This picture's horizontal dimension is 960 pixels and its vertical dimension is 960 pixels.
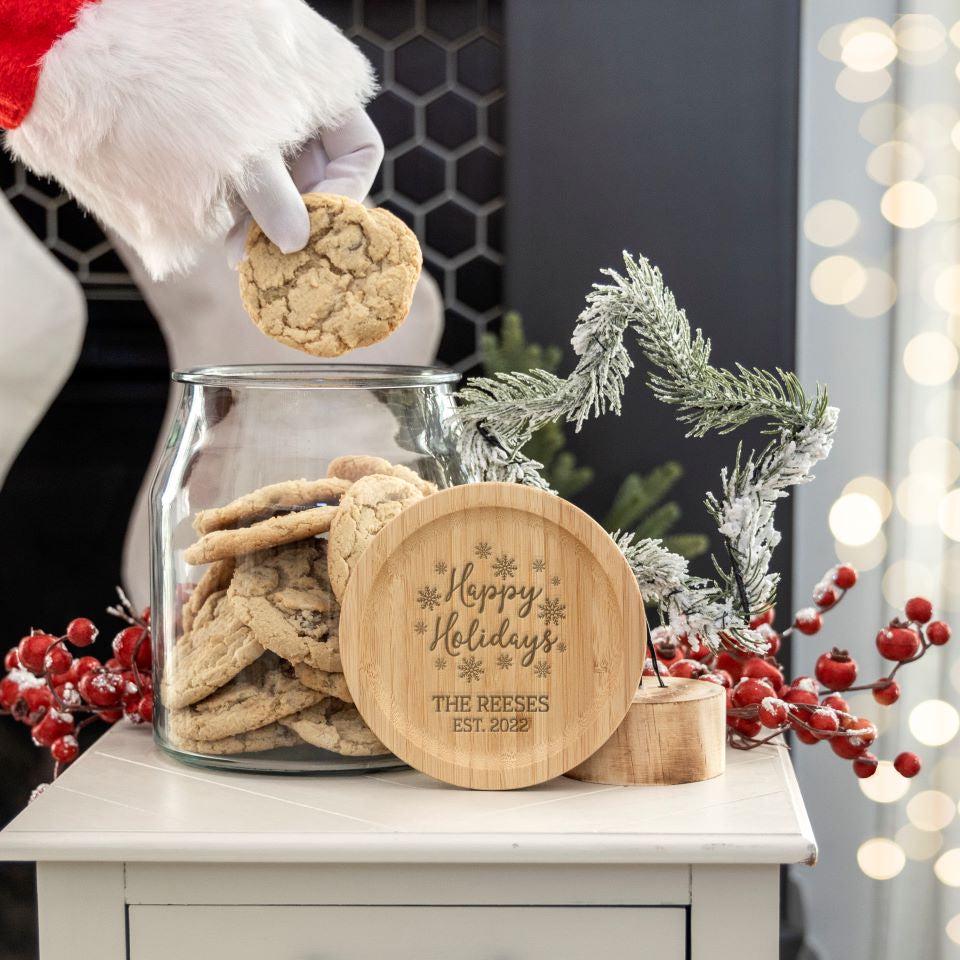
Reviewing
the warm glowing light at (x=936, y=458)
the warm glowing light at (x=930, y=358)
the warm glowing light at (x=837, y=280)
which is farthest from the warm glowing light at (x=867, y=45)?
the warm glowing light at (x=936, y=458)

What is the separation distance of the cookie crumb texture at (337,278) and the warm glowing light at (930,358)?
87 centimetres

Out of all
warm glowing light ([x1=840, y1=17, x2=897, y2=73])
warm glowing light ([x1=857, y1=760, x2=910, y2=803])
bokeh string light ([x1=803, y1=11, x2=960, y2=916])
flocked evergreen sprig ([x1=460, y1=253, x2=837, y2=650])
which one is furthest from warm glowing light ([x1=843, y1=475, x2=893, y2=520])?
flocked evergreen sprig ([x1=460, y1=253, x2=837, y2=650])

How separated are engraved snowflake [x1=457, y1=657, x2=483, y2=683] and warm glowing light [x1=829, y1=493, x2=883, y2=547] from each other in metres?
0.97

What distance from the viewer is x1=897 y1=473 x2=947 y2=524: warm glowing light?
1.26 metres

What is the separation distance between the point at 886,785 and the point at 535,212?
2.79 ft

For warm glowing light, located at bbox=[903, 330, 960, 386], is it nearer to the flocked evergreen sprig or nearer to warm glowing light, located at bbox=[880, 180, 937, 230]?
warm glowing light, located at bbox=[880, 180, 937, 230]

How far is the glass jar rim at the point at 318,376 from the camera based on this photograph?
23.6 inches


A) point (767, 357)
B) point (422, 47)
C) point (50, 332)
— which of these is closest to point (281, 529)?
point (50, 332)

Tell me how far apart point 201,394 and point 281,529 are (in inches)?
4.5

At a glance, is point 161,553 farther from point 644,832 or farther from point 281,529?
point 644,832

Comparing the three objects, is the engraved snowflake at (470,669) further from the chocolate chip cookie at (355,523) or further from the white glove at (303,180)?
the white glove at (303,180)

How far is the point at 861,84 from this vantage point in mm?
1402

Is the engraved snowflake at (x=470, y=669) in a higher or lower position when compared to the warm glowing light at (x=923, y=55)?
lower

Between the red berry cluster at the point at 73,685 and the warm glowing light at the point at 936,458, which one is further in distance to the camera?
the warm glowing light at the point at 936,458
